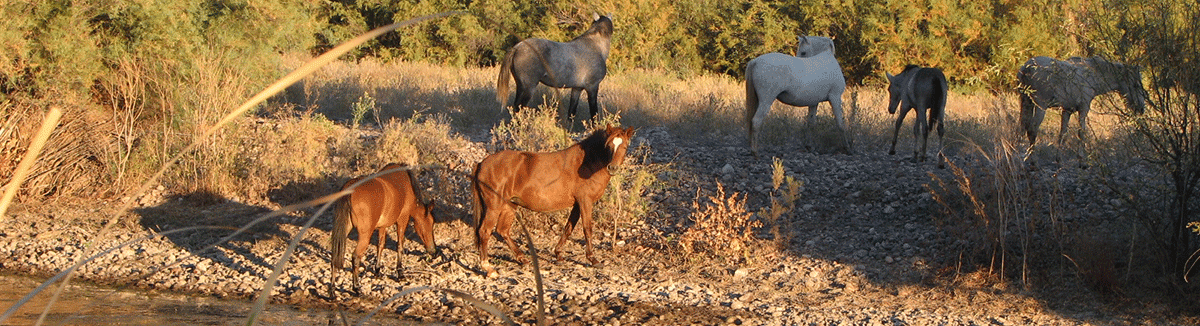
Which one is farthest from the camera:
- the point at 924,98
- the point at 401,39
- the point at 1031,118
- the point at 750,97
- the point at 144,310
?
the point at 401,39

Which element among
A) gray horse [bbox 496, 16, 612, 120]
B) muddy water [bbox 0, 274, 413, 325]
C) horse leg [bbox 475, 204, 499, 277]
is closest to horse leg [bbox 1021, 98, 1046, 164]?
gray horse [bbox 496, 16, 612, 120]

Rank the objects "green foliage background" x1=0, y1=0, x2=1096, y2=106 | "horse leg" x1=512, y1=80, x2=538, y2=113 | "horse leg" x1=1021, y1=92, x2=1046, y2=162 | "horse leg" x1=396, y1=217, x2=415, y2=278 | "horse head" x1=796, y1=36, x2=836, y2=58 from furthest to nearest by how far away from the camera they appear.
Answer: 1. "horse head" x1=796, y1=36, x2=836, y2=58
2. "horse leg" x1=512, y1=80, x2=538, y2=113
3. "horse leg" x1=1021, y1=92, x2=1046, y2=162
4. "green foliage background" x1=0, y1=0, x2=1096, y2=106
5. "horse leg" x1=396, y1=217, x2=415, y2=278

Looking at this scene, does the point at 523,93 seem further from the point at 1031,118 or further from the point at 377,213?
the point at 377,213

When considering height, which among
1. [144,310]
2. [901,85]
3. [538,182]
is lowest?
[144,310]

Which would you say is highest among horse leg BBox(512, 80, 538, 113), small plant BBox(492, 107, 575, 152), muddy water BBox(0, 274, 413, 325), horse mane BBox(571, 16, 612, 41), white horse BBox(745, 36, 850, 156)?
horse mane BBox(571, 16, 612, 41)

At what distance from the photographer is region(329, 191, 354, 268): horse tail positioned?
6.98 metres

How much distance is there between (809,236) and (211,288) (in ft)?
16.2

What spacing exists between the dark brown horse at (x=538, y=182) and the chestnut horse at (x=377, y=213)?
1.59 feet

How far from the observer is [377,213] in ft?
23.6

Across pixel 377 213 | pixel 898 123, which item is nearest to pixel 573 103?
pixel 898 123

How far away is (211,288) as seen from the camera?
739 centimetres

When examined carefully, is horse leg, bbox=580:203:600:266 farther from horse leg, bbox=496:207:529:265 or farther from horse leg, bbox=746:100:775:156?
horse leg, bbox=746:100:775:156

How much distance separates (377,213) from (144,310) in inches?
65.0

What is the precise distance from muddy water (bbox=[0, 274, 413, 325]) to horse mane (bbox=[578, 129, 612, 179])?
6.52 feet
